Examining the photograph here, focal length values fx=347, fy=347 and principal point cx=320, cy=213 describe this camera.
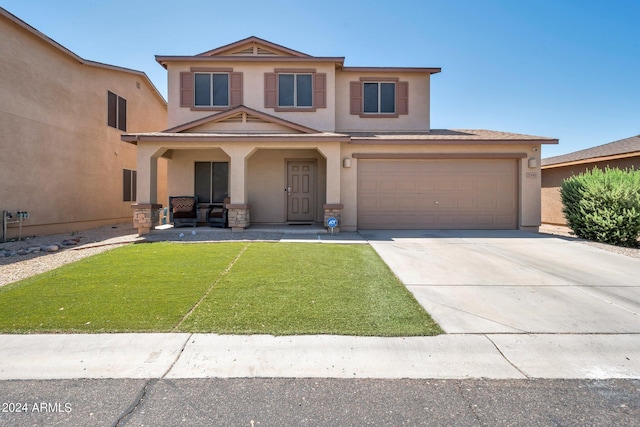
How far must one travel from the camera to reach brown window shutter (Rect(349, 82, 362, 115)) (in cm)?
1395

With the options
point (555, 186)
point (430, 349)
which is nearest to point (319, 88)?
point (430, 349)

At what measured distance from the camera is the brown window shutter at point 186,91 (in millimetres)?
13164

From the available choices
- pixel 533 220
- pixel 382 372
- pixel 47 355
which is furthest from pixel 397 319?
pixel 533 220

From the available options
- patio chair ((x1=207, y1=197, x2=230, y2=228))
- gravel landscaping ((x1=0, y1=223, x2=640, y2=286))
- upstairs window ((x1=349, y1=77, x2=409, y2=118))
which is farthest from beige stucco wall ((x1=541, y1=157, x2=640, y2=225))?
patio chair ((x1=207, y1=197, x2=230, y2=228))

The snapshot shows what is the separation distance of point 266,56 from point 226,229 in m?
6.81

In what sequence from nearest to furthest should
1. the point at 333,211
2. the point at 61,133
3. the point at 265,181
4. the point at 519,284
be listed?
the point at 519,284 < the point at 333,211 < the point at 61,133 < the point at 265,181

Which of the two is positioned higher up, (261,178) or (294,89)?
(294,89)

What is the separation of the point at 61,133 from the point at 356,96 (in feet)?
35.4

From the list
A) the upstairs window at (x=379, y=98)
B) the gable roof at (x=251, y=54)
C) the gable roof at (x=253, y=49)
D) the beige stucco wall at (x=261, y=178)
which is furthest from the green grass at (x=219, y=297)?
the gable roof at (x=253, y=49)

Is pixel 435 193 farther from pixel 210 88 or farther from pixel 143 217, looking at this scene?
pixel 143 217

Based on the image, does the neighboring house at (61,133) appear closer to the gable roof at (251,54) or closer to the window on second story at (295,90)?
the gable roof at (251,54)

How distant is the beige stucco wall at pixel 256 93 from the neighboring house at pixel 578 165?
35.0 feet

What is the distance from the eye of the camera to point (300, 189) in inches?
520

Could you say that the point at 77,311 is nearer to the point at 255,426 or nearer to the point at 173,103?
the point at 255,426
